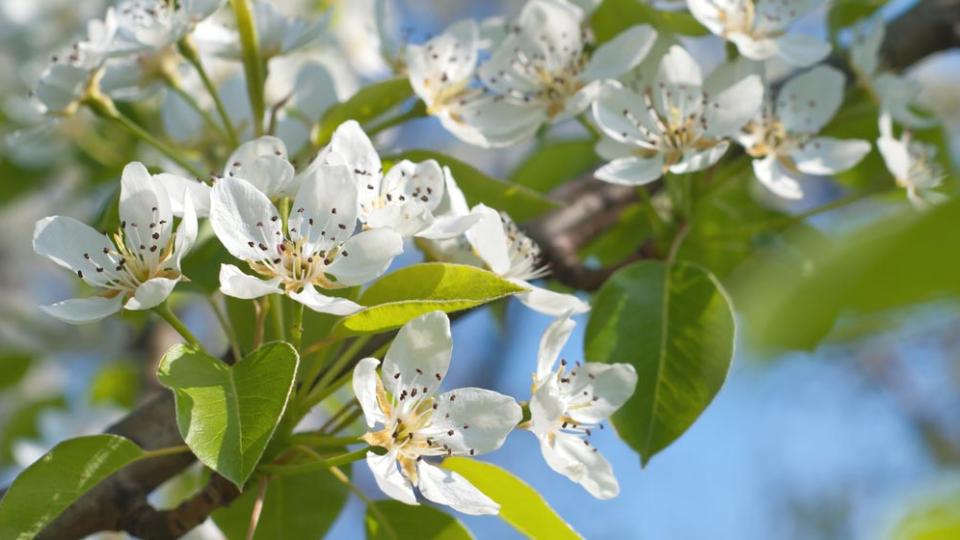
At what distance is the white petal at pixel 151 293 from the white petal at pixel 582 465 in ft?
1.34

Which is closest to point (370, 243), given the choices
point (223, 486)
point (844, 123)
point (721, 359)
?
point (223, 486)

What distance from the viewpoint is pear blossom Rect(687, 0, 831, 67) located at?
142 cm

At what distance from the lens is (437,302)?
103 cm

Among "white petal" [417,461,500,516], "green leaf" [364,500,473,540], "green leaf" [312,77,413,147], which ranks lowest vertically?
"green leaf" [364,500,473,540]

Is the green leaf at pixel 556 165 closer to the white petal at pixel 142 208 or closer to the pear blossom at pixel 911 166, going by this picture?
the pear blossom at pixel 911 166

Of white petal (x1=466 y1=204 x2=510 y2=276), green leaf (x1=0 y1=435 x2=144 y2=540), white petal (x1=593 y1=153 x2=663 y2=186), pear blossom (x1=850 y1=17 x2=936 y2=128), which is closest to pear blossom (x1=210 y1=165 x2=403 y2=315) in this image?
white petal (x1=466 y1=204 x2=510 y2=276)

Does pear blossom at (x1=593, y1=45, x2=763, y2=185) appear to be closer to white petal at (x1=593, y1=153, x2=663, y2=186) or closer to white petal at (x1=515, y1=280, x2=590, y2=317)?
white petal at (x1=593, y1=153, x2=663, y2=186)

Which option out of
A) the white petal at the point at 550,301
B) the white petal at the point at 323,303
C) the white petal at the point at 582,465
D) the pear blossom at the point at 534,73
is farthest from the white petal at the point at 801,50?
the white petal at the point at 323,303

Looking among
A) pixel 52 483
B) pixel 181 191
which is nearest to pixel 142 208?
pixel 181 191

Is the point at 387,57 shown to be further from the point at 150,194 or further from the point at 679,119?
the point at 150,194

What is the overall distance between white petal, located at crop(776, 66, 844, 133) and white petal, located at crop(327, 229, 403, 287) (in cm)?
68

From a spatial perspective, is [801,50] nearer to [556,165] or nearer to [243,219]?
[556,165]

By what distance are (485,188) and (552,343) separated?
30 centimetres

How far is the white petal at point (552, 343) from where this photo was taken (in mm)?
Answer: 1163
